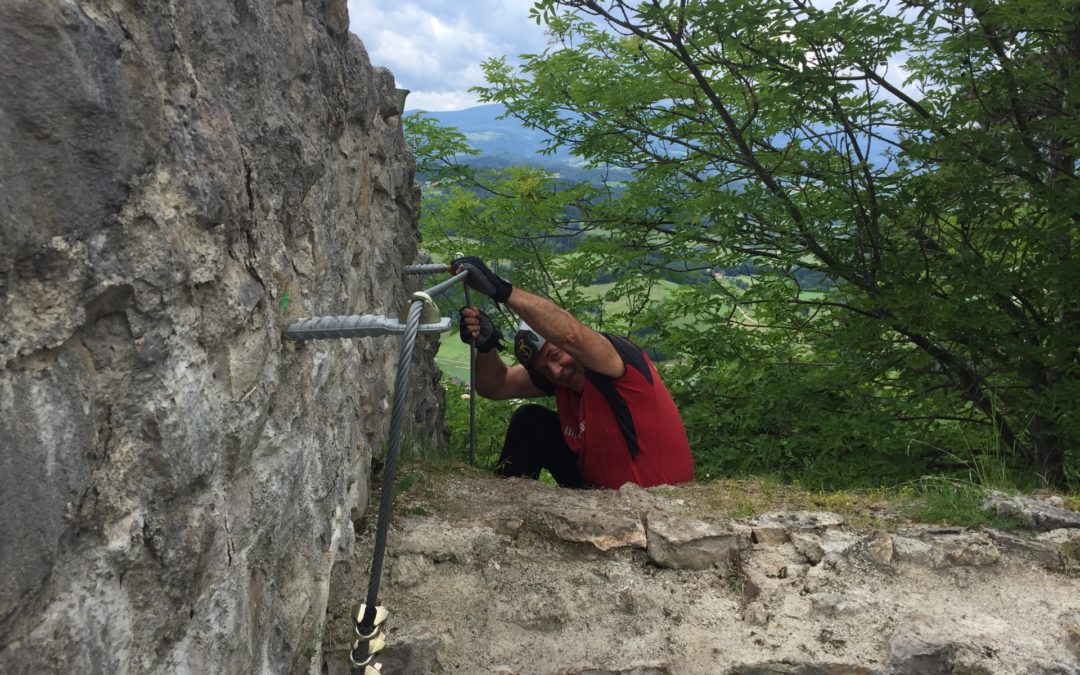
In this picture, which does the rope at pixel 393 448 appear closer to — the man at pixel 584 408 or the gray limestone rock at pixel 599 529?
the gray limestone rock at pixel 599 529

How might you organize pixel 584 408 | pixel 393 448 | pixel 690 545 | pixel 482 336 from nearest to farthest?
1. pixel 393 448
2. pixel 690 545
3. pixel 482 336
4. pixel 584 408

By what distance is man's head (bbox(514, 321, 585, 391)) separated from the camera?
450 cm

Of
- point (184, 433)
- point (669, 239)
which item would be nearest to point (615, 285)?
point (669, 239)

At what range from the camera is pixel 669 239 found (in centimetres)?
598

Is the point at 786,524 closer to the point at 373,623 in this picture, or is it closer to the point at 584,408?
the point at 584,408

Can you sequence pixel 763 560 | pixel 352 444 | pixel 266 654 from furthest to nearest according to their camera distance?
pixel 763 560 → pixel 352 444 → pixel 266 654

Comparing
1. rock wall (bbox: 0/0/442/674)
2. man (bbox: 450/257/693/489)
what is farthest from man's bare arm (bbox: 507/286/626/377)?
rock wall (bbox: 0/0/442/674)

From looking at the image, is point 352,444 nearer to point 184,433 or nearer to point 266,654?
point 266,654

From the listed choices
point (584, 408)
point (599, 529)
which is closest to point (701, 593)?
point (599, 529)

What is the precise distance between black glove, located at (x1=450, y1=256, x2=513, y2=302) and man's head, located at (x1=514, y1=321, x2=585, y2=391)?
0.84 m

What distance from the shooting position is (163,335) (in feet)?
4.74

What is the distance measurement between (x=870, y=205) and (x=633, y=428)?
220 centimetres

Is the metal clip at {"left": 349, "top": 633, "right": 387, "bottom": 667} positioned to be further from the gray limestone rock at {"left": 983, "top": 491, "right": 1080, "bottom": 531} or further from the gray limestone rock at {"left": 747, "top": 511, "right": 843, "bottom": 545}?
the gray limestone rock at {"left": 983, "top": 491, "right": 1080, "bottom": 531}

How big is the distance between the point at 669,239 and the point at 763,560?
323 centimetres
